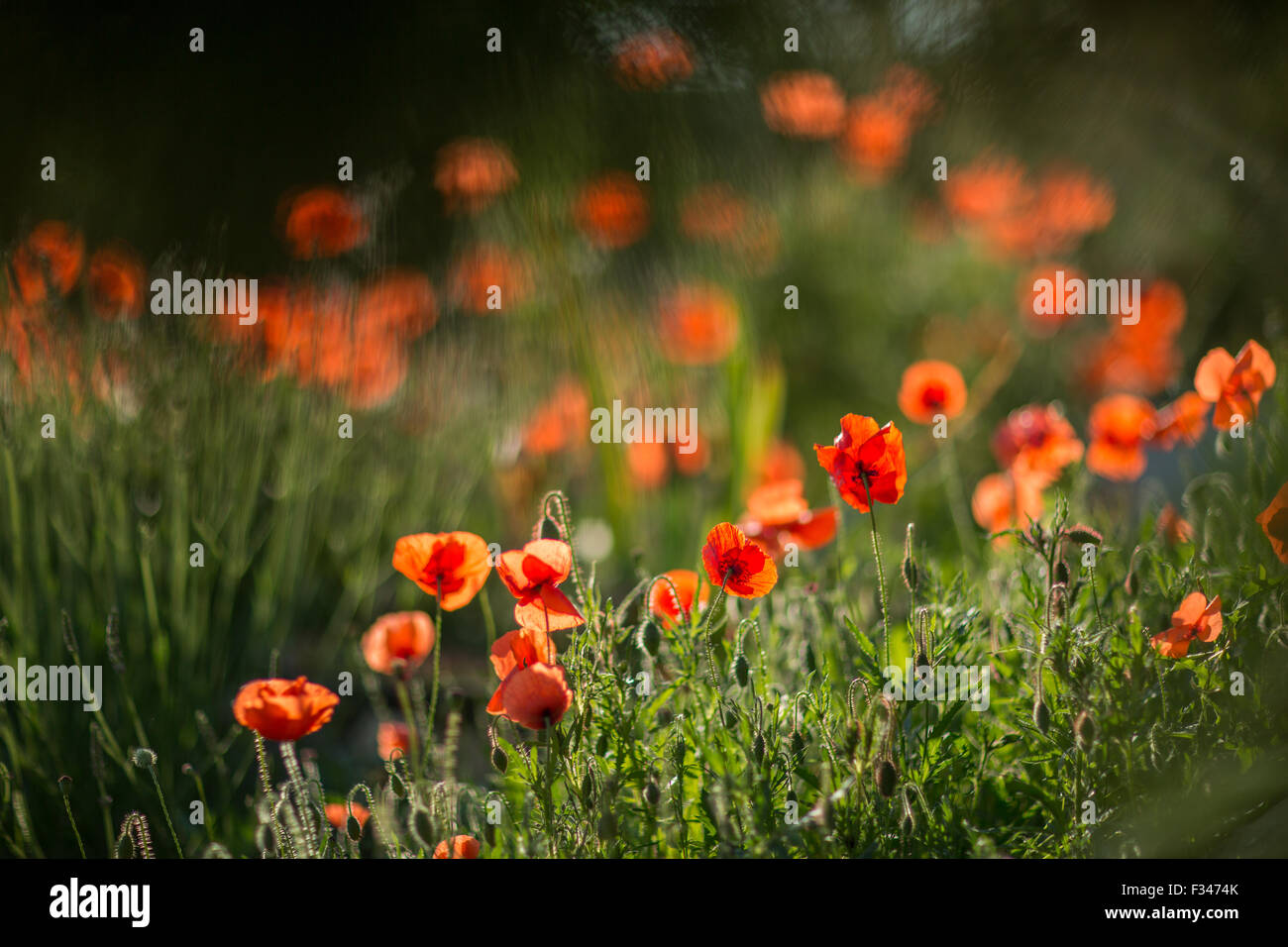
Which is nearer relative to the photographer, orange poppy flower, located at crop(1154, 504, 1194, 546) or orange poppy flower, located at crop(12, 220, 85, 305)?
orange poppy flower, located at crop(12, 220, 85, 305)

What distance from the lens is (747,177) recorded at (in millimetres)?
1158

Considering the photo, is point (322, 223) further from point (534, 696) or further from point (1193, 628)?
point (1193, 628)

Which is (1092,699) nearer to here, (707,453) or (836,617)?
(836,617)

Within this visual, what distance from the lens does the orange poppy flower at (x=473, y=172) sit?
3.31ft

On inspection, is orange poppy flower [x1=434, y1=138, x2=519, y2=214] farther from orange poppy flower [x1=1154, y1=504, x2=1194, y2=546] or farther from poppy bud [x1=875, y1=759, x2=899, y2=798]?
orange poppy flower [x1=1154, y1=504, x2=1194, y2=546]

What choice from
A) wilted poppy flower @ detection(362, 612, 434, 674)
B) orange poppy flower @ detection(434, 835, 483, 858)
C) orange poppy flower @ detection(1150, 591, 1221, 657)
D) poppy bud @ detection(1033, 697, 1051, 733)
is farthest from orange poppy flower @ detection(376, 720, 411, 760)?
orange poppy flower @ detection(1150, 591, 1221, 657)

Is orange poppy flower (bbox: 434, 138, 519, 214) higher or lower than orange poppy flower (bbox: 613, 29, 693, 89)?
lower

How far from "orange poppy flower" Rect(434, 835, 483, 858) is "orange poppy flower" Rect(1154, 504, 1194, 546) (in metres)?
0.86

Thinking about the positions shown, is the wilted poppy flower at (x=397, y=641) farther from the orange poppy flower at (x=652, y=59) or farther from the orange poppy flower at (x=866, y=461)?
the orange poppy flower at (x=652, y=59)

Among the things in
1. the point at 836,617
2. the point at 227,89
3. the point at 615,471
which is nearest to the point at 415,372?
the point at 615,471

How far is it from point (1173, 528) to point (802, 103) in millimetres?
665

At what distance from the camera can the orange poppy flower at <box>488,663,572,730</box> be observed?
78 cm

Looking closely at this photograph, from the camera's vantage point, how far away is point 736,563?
87 cm
